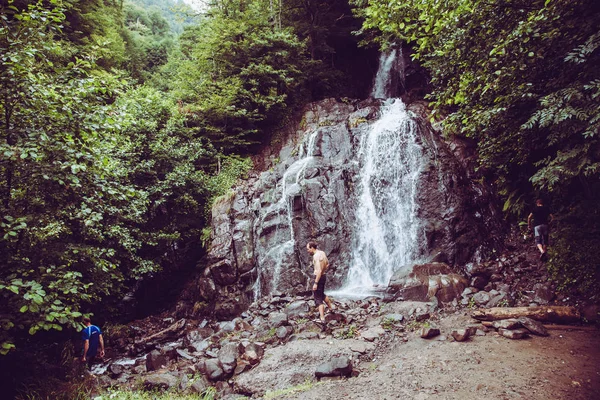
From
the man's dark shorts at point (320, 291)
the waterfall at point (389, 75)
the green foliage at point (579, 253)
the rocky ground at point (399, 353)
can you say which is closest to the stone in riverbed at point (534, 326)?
the rocky ground at point (399, 353)

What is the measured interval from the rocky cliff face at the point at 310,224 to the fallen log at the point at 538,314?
452cm

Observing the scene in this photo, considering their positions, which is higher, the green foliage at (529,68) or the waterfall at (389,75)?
the waterfall at (389,75)

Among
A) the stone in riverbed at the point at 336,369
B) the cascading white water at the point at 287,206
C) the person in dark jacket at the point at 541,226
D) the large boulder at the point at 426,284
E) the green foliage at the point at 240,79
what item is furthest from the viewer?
the green foliage at the point at 240,79

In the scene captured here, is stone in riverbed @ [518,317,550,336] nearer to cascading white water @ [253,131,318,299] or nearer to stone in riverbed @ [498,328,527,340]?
stone in riverbed @ [498,328,527,340]

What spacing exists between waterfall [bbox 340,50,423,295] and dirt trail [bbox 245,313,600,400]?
517cm

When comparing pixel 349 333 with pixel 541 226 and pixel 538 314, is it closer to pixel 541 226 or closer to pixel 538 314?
pixel 538 314

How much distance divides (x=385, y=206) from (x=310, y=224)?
3258 millimetres

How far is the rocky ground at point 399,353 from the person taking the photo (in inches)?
185

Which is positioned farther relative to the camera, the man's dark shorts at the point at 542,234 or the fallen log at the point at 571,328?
the man's dark shorts at the point at 542,234

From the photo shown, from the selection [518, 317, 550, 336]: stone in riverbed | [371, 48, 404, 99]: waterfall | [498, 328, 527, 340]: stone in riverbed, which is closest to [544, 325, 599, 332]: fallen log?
[518, 317, 550, 336]: stone in riverbed

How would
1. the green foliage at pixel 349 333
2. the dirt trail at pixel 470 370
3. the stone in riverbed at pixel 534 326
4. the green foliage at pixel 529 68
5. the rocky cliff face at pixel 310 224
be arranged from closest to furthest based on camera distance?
the dirt trail at pixel 470 370
the green foliage at pixel 529 68
the stone in riverbed at pixel 534 326
the green foliage at pixel 349 333
the rocky cliff face at pixel 310 224

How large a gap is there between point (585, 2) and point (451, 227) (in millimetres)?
8139

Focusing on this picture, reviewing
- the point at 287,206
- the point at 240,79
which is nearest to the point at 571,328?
the point at 287,206

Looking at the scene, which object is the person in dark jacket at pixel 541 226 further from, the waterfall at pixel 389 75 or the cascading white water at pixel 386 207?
the waterfall at pixel 389 75
